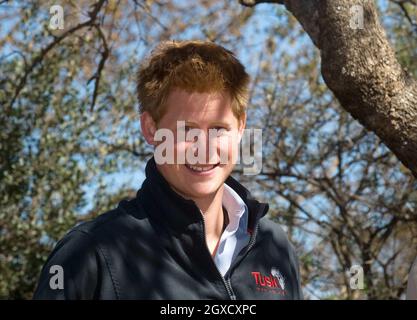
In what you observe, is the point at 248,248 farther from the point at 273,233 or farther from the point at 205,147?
the point at 205,147

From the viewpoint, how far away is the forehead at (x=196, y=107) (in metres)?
2.20

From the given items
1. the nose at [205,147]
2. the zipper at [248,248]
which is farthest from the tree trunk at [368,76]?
the nose at [205,147]

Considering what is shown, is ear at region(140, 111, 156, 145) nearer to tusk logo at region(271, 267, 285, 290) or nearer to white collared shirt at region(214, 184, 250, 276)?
white collared shirt at region(214, 184, 250, 276)

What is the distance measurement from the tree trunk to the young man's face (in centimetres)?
150

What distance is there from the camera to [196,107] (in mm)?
2207

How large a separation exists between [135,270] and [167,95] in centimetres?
51

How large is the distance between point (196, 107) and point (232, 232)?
41 cm

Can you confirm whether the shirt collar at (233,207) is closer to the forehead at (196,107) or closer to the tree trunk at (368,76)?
the forehead at (196,107)

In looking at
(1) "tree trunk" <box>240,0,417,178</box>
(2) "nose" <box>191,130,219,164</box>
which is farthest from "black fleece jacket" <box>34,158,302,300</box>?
(1) "tree trunk" <box>240,0,417,178</box>

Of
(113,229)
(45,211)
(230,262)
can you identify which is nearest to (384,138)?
(230,262)

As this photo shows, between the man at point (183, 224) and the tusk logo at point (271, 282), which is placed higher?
the man at point (183, 224)

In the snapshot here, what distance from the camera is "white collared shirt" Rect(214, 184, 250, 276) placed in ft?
7.50

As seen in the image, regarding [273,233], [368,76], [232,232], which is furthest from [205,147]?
[368,76]

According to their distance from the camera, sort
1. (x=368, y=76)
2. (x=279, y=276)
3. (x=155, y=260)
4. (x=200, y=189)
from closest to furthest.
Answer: (x=155, y=260), (x=200, y=189), (x=279, y=276), (x=368, y=76)
